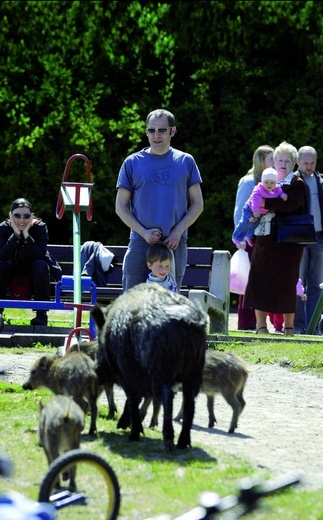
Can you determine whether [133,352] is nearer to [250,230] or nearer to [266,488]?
[266,488]

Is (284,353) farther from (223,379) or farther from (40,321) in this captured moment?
(223,379)

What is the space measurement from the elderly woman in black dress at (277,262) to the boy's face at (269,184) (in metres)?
0.18

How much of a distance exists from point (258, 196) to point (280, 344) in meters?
1.63

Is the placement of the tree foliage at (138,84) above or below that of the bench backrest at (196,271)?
above

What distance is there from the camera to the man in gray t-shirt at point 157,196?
32.0ft

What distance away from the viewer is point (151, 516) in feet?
20.1

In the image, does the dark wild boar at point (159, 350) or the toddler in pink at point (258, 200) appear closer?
the dark wild boar at point (159, 350)

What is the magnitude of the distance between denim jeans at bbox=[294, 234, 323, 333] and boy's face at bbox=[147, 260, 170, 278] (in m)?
4.51

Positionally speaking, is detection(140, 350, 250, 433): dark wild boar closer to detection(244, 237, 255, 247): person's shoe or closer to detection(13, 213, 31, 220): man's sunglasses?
detection(244, 237, 255, 247): person's shoe

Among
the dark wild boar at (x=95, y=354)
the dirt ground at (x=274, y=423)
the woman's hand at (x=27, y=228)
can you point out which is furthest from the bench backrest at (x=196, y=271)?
the dark wild boar at (x=95, y=354)

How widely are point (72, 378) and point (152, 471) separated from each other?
51.5 inches

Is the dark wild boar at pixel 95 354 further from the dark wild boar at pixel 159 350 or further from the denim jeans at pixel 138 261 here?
the denim jeans at pixel 138 261

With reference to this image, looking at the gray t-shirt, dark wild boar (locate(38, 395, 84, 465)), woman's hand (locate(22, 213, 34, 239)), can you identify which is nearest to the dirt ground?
dark wild boar (locate(38, 395, 84, 465))

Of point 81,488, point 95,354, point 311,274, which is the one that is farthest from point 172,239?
point 311,274
